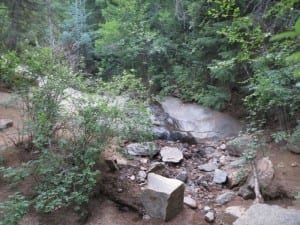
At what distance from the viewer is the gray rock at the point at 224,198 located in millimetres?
4220

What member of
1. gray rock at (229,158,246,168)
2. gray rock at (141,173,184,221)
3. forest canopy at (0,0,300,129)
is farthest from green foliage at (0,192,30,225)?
gray rock at (229,158,246,168)

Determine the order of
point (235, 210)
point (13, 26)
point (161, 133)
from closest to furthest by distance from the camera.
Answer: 1. point (235, 210)
2. point (13, 26)
3. point (161, 133)

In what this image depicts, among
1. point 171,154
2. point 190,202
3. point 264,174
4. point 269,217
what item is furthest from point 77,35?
point 269,217

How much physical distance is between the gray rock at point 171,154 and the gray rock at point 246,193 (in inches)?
49.9

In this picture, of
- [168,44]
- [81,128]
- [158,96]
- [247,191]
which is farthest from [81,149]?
[168,44]

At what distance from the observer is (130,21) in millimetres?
8695

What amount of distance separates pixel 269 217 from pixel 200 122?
380 cm

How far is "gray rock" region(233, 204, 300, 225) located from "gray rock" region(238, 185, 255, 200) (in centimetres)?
99

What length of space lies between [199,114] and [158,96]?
1.30 meters

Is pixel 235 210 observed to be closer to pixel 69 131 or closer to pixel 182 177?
pixel 182 177

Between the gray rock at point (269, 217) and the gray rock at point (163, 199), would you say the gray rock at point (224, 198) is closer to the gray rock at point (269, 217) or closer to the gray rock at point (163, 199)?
the gray rock at point (163, 199)

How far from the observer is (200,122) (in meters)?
6.79

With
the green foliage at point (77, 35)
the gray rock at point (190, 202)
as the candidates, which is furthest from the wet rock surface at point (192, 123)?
the green foliage at point (77, 35)

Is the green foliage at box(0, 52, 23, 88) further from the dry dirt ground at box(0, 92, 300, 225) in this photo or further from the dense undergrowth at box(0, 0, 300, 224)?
the dry dirt ground at box(0, 92, 300, 225)
